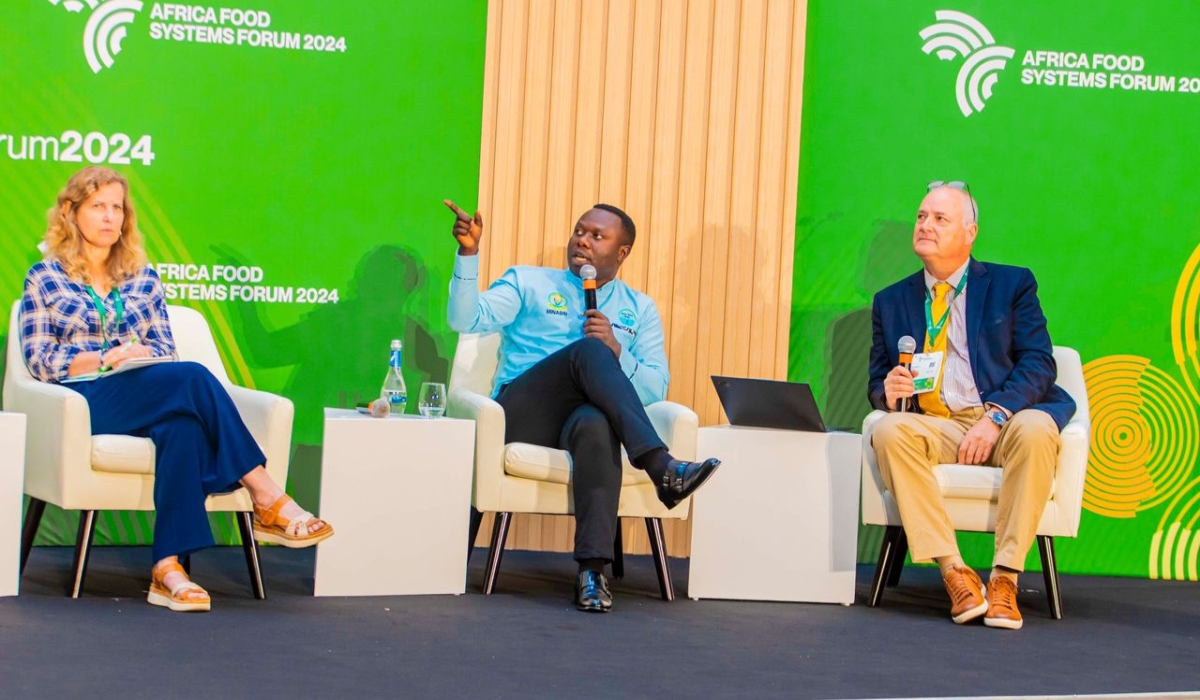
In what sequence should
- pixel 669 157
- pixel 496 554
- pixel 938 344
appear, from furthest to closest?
pixel 669 157 → pixel 938 344 → pixel 496 554

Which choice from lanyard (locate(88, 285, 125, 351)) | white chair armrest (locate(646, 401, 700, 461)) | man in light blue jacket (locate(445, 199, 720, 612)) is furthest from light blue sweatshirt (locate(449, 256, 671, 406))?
lanyard (locate(88, 285, 125, 351))

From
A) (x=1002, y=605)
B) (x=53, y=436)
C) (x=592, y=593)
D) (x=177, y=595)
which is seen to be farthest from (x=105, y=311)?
(x=1002, y=605)

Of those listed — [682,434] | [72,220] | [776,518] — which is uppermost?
[72,220]

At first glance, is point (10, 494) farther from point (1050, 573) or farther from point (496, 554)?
point (1050, 573)

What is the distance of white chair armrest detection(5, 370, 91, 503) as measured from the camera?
11.4ft

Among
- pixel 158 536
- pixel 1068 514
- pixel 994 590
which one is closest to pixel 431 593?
pixel 158 536

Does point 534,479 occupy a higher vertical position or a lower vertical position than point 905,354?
lower

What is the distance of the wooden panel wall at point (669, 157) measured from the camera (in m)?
4.90

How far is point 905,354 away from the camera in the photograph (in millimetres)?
4168

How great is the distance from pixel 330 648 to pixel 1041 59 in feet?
12.0

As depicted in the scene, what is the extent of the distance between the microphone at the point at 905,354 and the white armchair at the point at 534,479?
2.18 feet

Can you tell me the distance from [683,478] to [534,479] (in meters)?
0.49

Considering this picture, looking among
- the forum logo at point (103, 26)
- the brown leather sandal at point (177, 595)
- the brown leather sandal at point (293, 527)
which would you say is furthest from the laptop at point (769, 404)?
the forum logo at point (103, 26)

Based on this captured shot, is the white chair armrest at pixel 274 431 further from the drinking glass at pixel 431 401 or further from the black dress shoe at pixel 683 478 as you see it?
the black dress shoe at pixel 683 478
